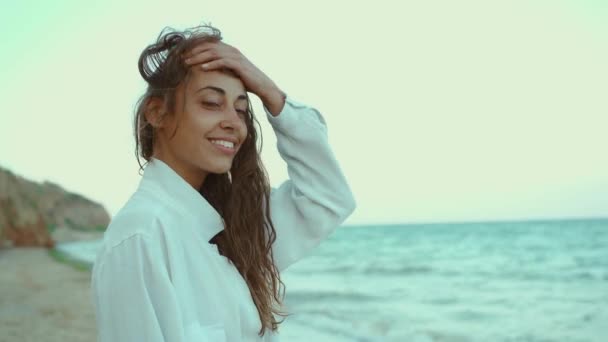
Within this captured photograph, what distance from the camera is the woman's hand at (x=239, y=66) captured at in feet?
5.41

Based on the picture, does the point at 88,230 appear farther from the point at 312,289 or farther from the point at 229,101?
the point at 229,101

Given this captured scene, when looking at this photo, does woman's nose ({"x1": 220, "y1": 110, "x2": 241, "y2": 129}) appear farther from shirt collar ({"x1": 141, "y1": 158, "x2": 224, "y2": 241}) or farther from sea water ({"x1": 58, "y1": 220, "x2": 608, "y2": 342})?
sea water ({"x1": 58, "y1": 220, "x2": 608, "y2": 342})

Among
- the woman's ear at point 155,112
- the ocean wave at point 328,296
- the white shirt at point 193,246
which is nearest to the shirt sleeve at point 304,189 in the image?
the white shirt at point 193,246

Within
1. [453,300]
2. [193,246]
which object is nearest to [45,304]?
[453,300]

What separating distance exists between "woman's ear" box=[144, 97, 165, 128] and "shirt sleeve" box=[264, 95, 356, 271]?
280 millimetres

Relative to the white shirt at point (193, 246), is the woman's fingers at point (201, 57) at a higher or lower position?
higher

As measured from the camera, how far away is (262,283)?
5.74 ft

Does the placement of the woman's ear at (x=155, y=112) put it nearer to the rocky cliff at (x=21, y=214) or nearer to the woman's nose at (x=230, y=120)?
the woman's nose at (x=230, y=120)

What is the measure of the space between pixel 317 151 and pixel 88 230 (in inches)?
Answer: 1595

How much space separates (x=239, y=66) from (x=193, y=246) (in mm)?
455

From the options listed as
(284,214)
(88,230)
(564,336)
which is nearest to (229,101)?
(284,214)

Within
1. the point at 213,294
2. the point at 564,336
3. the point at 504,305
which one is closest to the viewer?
the point at 213,294

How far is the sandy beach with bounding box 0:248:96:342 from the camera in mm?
6066

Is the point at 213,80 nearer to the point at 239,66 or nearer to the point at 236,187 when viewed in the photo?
the point at 239,66
